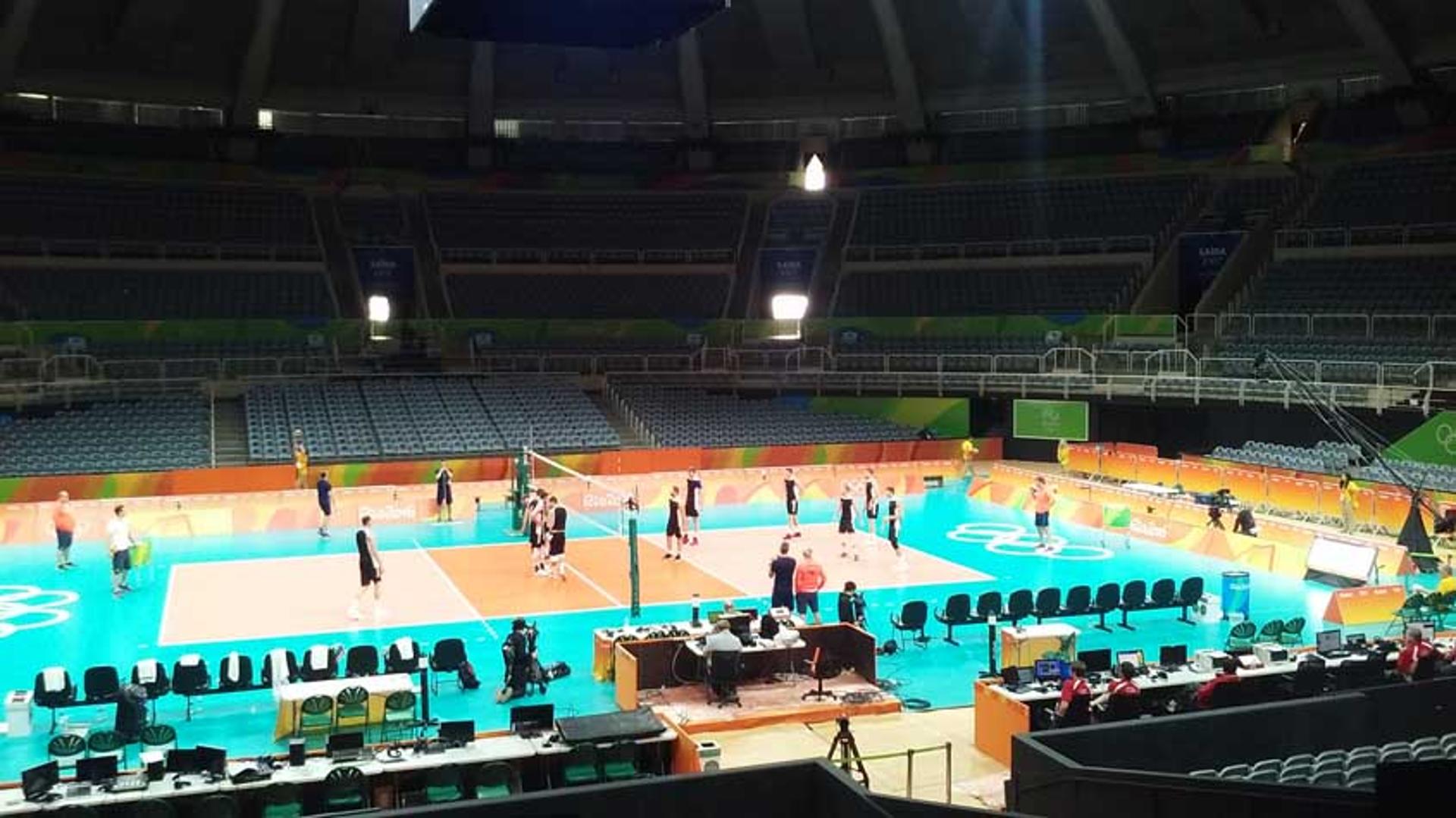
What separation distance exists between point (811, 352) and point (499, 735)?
114 feet

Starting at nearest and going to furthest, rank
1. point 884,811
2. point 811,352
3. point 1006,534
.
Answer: point 884,811 < point 1006,534 < point 811,352

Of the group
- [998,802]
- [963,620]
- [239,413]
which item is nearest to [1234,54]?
[963,620]

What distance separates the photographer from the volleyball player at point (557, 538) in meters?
25.5

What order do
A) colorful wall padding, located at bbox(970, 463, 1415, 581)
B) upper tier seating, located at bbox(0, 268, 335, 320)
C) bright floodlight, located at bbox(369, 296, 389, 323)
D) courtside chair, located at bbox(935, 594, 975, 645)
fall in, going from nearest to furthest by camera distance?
courtside chair, located at bbox(935, 594, 975, 645), colorful wall padding, located at bbox(970, 463, 1415, 581), upper tier seating, located at bbox(0, 268, 335, 320), bright floodlight, located at bbox(369, 296, 389, 323)

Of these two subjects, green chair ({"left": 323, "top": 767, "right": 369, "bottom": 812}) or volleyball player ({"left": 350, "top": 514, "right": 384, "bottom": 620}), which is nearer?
green chair ({"left": 323, "top": 767, "right": 369, "bottom": 812})

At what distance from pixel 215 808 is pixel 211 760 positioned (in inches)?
37.1

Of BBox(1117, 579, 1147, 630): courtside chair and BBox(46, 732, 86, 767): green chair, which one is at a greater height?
BBox(1117, 579, 1147, 630): courtside chair

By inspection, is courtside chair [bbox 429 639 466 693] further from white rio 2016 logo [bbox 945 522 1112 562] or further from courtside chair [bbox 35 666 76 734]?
white rio 2016 logo [bbox 945 522 1112 562]

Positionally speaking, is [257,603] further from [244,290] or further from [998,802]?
[244,290]

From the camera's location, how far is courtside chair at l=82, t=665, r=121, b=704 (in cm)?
1727

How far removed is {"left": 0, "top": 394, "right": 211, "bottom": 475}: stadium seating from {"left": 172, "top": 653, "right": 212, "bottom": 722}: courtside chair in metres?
19.5

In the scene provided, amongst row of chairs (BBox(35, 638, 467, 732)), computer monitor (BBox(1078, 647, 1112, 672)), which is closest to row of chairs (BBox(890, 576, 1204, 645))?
computer monitor (BBox(1078, 647, 1112, 672))

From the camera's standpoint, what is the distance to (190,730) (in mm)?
17469

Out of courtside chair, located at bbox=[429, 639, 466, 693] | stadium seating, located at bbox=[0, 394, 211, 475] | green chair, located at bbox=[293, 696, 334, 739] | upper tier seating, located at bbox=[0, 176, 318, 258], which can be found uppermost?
upper tier seating, located at bbox=[0, 176, 318, 258]
